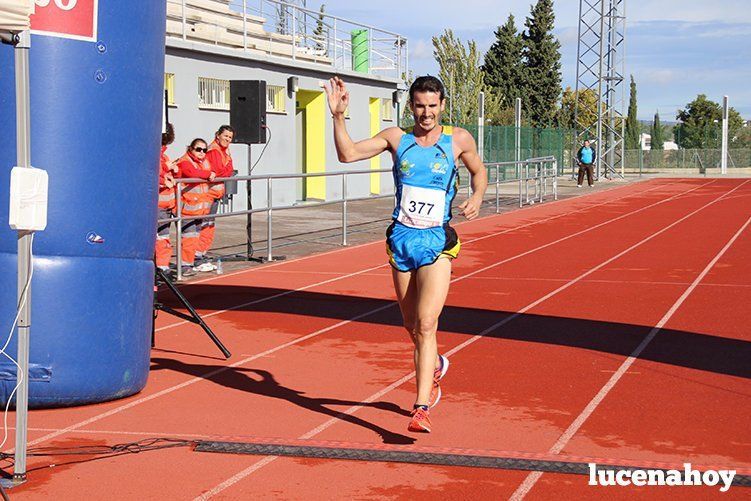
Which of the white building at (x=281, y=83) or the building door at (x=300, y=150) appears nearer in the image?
the white building at (x=281, y=83)

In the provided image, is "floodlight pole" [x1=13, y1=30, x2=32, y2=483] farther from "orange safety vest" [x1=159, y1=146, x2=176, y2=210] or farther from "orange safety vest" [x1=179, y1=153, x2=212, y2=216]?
"orange safety vest" [x1=179, y1=153, x2=212, y2=216]

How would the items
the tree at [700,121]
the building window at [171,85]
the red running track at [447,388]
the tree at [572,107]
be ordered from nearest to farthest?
the red running track at [447,388]
the building window at [171,85]
the tree at [572,107]
the tree at [700,121]

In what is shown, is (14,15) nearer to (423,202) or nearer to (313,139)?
(423,202)

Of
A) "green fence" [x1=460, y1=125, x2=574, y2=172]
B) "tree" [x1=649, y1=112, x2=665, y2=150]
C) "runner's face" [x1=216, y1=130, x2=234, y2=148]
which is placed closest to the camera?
"runner's face" [x1=216, y1=130, x2=234, y2=148]

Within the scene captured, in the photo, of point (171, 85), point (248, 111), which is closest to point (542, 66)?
point (171, 85)

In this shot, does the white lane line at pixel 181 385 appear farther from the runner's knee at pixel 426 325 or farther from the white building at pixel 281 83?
the white building at pixel 281 83

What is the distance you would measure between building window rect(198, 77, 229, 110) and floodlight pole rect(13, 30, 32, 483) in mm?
20422

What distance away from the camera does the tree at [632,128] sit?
85688 millimetres

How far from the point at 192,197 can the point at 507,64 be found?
2472 inches

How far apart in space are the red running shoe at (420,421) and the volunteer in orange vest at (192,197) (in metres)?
8.47

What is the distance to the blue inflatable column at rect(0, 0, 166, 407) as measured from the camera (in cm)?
696

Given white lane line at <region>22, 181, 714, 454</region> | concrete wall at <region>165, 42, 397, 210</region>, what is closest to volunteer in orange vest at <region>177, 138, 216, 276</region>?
white lane line at <region>22, 181, 714, 454</region>

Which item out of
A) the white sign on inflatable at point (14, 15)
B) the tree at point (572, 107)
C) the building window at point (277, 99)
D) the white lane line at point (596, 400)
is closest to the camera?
the white sign on inflatable at point (14, 15)

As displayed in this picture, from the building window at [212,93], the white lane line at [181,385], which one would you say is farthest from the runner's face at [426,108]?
the building window at [212,93]
